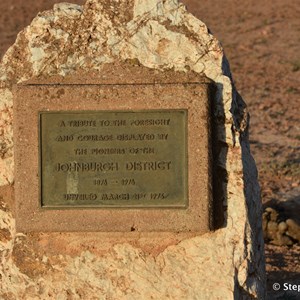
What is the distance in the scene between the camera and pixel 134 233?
4.52 meters

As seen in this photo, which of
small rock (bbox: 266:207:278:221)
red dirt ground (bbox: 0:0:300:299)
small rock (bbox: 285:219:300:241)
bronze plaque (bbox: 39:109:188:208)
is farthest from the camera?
red dirt ground (bbox: 0:0:300:299)

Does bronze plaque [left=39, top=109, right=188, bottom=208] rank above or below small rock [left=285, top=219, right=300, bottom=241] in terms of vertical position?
above

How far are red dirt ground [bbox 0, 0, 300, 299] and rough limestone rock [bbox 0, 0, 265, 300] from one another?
1.84 metres

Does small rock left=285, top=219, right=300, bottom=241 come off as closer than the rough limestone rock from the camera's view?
No

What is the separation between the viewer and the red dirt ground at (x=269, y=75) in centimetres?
853

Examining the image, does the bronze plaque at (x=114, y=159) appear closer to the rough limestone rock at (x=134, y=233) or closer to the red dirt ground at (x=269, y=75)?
the rough limestone rock at (x=134, y=233)

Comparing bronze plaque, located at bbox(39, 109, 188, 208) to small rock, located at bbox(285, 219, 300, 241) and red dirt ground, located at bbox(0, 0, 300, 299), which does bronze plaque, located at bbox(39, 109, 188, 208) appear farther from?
small rock, located at bbox(285, 219, 300, 241)

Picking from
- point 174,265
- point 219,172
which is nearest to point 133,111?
point 219,172

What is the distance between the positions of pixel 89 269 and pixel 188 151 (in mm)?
808

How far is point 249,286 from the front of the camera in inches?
181

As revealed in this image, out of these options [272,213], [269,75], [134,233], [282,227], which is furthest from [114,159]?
[269,75]

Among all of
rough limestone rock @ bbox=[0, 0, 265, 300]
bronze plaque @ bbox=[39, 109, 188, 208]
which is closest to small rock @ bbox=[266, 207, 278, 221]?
rough limestone rock @ bbox=[0, 0, 265, 300]

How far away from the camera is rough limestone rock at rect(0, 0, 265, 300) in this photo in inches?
177

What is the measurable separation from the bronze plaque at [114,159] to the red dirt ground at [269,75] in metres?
2.15
